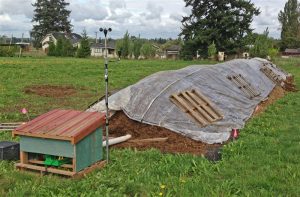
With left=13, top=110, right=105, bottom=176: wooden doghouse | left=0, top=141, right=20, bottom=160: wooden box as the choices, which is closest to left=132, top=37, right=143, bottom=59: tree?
left=0, top=141, right=20, bottom=160: wooden box

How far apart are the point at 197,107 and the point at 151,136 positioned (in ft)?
5.64

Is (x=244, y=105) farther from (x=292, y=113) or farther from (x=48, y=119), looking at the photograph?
(x=48, y=119)

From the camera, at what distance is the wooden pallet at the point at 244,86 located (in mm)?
12989

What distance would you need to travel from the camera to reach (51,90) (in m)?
17.1

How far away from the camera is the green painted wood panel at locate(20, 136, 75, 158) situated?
5902 millimetres

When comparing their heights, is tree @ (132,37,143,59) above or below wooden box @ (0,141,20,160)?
above

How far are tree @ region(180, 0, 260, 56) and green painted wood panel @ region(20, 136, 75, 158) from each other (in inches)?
1698

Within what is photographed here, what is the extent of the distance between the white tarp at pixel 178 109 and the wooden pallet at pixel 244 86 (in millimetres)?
A: 235

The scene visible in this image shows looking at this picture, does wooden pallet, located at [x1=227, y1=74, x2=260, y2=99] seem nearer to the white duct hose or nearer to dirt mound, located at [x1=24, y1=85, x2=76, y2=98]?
the white duct hose

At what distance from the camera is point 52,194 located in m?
5.09

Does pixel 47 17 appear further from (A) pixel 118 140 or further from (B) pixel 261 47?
(A) pixel 118 140

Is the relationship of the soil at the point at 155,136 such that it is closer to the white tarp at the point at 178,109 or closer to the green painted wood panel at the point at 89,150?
the white tarp at the point at 178,109

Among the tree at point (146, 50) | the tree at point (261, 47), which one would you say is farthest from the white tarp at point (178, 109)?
the tree at point (146, 50)

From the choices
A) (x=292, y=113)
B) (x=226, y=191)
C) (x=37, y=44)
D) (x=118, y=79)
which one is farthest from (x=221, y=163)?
(x=37, y=44)
